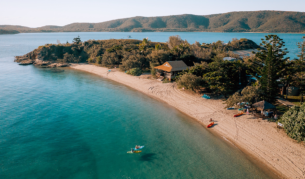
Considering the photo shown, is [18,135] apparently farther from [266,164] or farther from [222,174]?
[266,164]

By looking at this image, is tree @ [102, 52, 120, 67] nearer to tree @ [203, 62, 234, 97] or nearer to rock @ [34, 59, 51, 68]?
rock @ [34, 59, 51, 68]

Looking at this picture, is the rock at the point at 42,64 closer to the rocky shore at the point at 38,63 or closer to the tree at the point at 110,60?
the rocky shore at the point at 38,63

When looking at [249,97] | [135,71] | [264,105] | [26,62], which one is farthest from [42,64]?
[264,105]

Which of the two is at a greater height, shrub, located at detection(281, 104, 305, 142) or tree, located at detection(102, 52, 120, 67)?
tree, located at detection(102, 52, 120, 67)

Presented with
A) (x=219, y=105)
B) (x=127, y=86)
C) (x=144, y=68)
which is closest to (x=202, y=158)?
(x=219, y=105)

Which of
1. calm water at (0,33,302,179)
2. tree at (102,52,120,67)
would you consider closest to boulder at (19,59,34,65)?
tree at (102,52,120,67)

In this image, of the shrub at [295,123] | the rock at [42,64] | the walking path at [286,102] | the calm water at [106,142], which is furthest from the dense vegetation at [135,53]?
A: the shrub at [295,123]

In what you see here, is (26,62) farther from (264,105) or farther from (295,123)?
(295,123)
